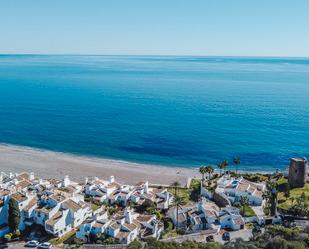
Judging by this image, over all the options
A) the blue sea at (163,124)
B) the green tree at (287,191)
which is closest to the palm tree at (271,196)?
the green tree at (287,191)

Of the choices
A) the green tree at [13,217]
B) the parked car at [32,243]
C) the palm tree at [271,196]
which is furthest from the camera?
the palm tree at [271,196]

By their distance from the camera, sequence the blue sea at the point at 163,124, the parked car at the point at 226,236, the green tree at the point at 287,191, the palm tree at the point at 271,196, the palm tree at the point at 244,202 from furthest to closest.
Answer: the blue sea at the point at 163,124, the green tree at the point at 287,191, the palm tree at the point at 244,202, the palm tree at the point at 271,196, the parked car at the point at 226,236

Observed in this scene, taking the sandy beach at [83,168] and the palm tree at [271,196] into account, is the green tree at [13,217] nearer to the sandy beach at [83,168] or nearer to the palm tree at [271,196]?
the sandy beach at [83,168]

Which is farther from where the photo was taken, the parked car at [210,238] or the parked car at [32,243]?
the parked car at [210,238]

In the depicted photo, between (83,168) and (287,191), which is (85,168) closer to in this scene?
(83,168)

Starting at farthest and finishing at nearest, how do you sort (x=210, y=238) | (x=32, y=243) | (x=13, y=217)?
(x=13, y=217), (x=210, y=238), (x=32, y=243)

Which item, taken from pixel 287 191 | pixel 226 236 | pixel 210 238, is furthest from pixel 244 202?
pixel 287 191

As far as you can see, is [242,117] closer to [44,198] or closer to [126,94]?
[126,94]
